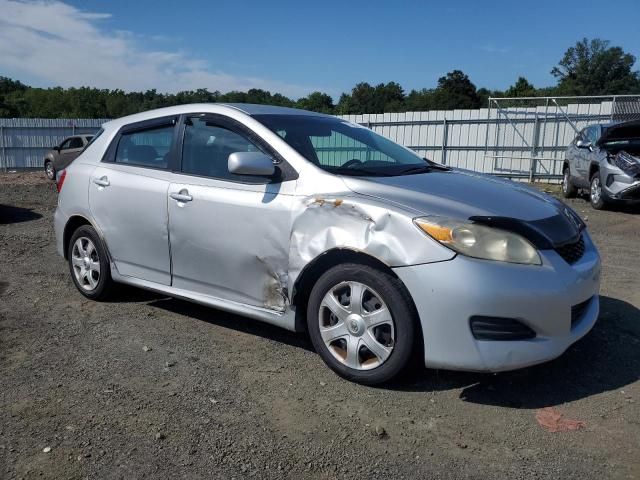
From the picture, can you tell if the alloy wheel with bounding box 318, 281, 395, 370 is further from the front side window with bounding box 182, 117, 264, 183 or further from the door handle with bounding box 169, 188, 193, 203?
the door handle with bounding box 169, 188, 193, 203

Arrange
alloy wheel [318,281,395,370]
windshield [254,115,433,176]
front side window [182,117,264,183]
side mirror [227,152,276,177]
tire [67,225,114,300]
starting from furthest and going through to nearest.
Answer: tire [67,225,114,300], front side window [182,117,264,183], windshield [254,115,433,176], side mirror [227,152,276,177], alloy wheel [318,281,395,370]

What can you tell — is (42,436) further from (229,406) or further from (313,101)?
(313,101)

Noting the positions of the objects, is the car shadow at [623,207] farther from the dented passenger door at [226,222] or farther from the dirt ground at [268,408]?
the dented passenger door at [226,222]

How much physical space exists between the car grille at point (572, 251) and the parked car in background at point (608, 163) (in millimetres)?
7256

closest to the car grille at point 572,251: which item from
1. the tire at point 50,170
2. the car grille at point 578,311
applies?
the car grille at point 578,311

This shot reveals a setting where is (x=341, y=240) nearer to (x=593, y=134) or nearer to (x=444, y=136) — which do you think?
(x=593, y=134)

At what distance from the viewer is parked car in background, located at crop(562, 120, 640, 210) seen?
32.2 feet

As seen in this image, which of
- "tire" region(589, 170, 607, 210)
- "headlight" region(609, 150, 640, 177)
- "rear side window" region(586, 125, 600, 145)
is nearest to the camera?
"headlight" region(609, 150, 640, 177)

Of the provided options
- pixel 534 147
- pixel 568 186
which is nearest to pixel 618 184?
pixel 568 186

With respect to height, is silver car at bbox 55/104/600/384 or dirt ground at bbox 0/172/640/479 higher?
silver car at bbox 55/104/600/384

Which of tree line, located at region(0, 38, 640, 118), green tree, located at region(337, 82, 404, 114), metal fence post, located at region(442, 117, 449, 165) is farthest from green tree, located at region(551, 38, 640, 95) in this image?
metal fence post, located at region(442, 117, 449, 165)

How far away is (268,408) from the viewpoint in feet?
10.4

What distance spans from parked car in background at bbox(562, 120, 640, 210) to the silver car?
682 centimetres

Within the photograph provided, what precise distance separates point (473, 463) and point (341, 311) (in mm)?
1106
